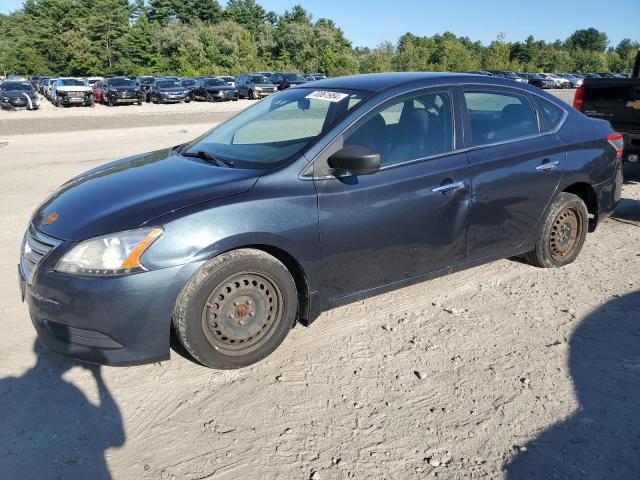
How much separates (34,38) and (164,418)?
273ft

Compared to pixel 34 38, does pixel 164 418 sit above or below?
below

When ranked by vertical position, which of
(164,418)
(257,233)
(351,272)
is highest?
(257,233)

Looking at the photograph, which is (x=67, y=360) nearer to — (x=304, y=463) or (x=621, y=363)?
(x=304, y=463)

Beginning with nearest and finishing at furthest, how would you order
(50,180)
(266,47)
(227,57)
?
(50,180) < (227,57) < (266,47)

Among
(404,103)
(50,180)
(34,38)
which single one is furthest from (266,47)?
(404,103)

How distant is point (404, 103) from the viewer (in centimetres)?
396

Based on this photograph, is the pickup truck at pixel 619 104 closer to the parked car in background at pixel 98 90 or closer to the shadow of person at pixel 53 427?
the shadow of person at pixel 53 427

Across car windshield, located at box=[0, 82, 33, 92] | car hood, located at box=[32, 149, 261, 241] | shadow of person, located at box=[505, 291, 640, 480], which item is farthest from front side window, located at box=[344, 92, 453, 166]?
car windshield, located at box=[0, 82, 33, 92]

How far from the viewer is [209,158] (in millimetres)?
3906

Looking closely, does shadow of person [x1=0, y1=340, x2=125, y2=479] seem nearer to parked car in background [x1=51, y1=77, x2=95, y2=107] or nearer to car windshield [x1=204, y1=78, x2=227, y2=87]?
parked car in background [x1=51, y1=77, x2=95, y2=107]

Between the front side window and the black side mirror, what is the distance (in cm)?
23

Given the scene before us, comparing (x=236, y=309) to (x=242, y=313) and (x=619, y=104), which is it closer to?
(x=242, y=313)

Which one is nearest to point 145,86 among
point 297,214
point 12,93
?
point 12,93

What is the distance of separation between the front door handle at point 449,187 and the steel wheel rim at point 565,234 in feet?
4.18
